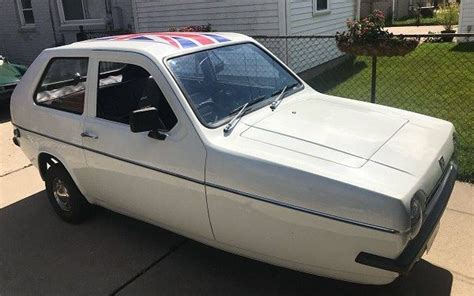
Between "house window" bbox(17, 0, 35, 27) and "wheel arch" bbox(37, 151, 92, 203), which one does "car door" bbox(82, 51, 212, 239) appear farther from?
"house window" bbox(17, 0, 35, 27)

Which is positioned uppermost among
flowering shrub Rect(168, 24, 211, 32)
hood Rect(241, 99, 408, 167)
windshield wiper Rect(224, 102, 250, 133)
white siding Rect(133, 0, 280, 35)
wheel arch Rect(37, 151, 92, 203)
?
white siding Rect(133, 0, 280, 35)

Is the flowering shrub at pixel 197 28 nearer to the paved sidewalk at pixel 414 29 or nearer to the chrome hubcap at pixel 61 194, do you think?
the chrome hubcap at pixel 61 194

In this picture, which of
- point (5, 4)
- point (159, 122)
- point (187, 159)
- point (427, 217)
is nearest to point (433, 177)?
point (427, 217)

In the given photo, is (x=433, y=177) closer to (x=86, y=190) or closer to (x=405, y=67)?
(x=86, y=190)

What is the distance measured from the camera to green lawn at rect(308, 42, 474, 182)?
19.9 ft

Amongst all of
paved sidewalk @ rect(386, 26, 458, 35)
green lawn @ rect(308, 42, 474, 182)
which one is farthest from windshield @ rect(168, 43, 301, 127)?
paved sidewalk @ rect(386, 26, 458, 35)

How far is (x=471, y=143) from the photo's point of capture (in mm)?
5230

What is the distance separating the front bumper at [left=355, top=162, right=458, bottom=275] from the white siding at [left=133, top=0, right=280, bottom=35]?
6518 mm

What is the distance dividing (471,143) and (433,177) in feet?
9.84

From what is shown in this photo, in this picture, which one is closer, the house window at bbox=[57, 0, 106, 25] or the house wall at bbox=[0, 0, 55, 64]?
the house window at bbox=[57, 0, 106, 25]

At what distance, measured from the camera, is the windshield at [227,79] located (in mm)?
3109

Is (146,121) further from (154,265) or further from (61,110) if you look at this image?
(61,110)

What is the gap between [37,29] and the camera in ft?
43.5

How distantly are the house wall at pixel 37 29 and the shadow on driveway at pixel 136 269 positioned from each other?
333 inches
